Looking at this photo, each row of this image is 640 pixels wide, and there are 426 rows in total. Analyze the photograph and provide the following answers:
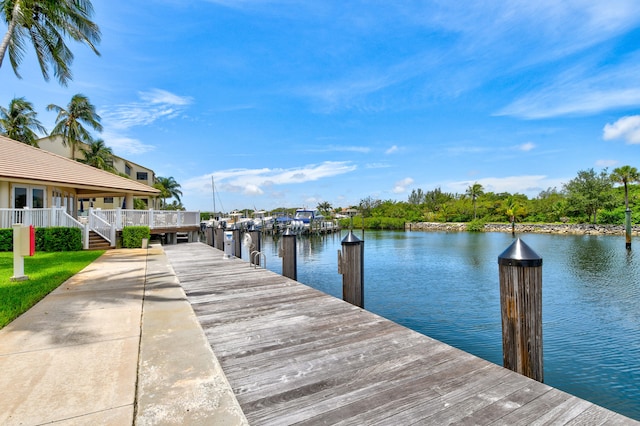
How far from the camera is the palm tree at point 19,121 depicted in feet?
104

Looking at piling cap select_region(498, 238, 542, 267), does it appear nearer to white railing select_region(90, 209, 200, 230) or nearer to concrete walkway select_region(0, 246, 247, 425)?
concrete walkway select_region(0, 246, 247, 425)

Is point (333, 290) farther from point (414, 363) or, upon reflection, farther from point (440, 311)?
point (414, 363)

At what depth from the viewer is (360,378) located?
9.09 feet

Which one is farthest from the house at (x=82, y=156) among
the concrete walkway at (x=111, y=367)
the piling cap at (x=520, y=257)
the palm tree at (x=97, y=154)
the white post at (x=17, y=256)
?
the piling cap at (x=520, y=257)

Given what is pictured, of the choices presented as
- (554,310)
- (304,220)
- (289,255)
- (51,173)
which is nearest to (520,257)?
(289,255)

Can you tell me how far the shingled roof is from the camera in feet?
48.6

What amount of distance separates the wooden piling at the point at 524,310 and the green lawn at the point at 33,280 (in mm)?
6014

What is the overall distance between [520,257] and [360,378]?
1783 mm

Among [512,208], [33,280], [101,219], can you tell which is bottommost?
[33,280]

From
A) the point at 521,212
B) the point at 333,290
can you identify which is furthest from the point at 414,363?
the point at 521,212

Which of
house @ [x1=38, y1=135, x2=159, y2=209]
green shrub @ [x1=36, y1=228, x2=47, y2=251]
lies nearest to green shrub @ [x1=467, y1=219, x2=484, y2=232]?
house @ [x1=38, y1=135, x2=159, y2=209]

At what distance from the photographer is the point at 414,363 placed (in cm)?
306

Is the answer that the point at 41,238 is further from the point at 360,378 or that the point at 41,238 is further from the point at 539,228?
the point at 539,228

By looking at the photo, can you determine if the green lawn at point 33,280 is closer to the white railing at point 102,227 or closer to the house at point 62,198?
the white railing at point 102,227
